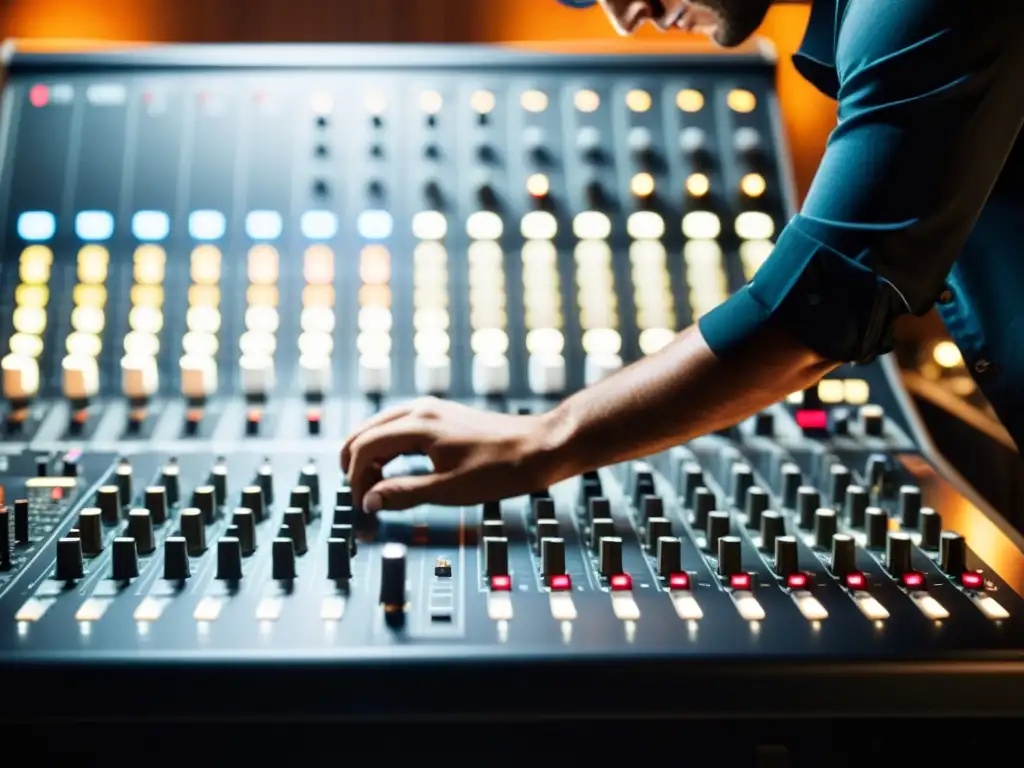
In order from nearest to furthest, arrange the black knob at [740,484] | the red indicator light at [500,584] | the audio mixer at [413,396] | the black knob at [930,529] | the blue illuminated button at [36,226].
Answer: the audio mixer at [413,396]
the red indicator light at [500,584]
the black knob at [930,529]
the black knob at [740,484]
the blue illuminated button at [36,226]

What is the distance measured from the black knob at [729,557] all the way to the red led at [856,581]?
9 cm

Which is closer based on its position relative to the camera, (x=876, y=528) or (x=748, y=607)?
(x=748, y=607)

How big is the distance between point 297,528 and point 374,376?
0.38 m

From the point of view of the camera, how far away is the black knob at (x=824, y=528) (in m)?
0.95

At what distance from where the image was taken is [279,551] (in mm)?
865

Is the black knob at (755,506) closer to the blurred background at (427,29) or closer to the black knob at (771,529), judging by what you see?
the black knob at (771,529)

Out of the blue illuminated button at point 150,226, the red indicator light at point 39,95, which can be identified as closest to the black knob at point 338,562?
the blue illuminated button at point 150,226

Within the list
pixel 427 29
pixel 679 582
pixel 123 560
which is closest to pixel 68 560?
pixel 123 560

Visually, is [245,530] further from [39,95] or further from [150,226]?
[39,95]

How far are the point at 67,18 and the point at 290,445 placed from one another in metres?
0.77

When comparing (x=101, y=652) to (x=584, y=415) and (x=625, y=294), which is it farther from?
Answer: (x=625, y=294)

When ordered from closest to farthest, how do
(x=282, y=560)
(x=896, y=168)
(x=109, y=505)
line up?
(x=896, y=168) → (x=282, y=560) → (x=109, y=505)

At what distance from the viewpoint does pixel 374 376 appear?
1281 millimetres

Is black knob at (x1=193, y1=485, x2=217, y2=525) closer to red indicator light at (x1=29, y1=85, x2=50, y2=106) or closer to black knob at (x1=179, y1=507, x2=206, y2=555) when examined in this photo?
black knob at (x1=179, y1=507, x2=206, y2=555)
